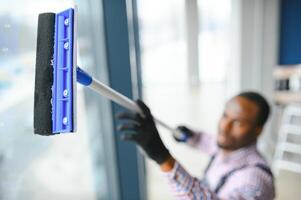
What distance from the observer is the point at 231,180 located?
963 mm

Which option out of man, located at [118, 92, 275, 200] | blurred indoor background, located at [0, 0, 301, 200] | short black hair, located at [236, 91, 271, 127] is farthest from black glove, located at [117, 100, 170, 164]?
short black hair, located at [236, 91, 271, 127]

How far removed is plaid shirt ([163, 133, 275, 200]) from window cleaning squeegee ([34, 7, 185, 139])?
397mm

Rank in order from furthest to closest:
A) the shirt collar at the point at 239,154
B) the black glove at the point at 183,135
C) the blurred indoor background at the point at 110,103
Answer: the black glove at the point at 183,135
the shirt collar at the point at 239,154
the blurred indoor background at the point at 110,103

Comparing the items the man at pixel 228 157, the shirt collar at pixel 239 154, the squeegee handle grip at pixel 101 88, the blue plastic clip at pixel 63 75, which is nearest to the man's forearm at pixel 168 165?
the man at pixel 228 157

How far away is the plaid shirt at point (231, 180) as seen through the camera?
2.80ft

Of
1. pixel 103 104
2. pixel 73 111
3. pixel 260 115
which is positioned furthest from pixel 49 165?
pixel 260 115

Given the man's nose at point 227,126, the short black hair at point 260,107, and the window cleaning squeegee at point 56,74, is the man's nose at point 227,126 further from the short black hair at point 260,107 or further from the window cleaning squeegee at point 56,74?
the window cleaning squeegee at point 56,74

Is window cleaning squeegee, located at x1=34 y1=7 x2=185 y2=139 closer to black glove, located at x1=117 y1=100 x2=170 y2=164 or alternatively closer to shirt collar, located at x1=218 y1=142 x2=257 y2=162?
black glove, located at x1=117 y1=100 x2=170 y2=164

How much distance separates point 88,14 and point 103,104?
14.8 inches

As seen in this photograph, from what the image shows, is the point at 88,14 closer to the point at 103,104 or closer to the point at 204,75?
the point at 103,104

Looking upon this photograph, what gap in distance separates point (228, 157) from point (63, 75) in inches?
27.1

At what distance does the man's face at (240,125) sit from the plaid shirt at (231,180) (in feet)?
0.10

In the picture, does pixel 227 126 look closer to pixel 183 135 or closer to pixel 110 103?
pixel 183 135

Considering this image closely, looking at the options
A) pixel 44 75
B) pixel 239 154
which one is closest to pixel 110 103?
pixel 239 154
